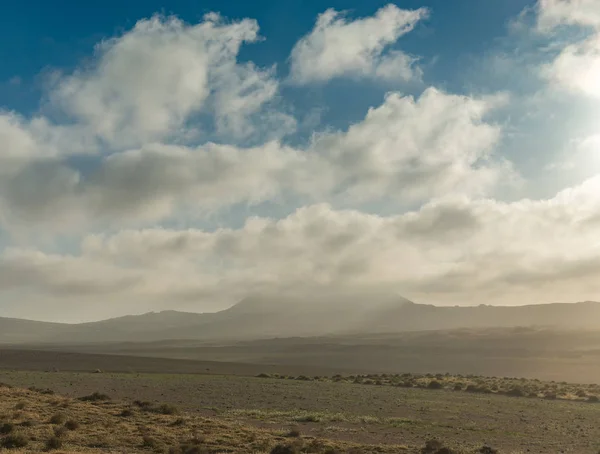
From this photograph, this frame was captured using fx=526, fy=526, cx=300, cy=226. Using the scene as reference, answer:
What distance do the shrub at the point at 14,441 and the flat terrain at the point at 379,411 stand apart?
403 inches

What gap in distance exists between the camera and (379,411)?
33.3 metres

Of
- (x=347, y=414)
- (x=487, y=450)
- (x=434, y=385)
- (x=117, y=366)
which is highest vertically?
(x=487, y=450)

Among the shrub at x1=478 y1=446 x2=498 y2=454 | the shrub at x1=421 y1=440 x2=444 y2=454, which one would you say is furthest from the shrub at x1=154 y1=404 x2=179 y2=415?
the shrub at x1=478 y1=446 x2=498 y2=454

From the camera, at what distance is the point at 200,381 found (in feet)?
173

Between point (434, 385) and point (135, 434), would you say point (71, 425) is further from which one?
point (434, 385)

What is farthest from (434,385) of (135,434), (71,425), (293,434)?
(71,425)

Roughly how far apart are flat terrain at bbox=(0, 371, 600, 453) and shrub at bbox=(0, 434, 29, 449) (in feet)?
33.6

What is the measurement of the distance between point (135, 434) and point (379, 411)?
16239mm

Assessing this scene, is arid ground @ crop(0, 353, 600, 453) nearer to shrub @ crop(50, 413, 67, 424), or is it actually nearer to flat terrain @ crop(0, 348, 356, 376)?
shrub @ crop(50, 413, 67, 424)

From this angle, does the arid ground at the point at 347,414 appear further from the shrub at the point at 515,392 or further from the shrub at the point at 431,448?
the shrub at the point at 431,448

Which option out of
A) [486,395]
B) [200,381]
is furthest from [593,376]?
[200,381]

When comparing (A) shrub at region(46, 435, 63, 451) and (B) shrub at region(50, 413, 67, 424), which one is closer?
(A) shrub at region(46, 435, 63, 451)

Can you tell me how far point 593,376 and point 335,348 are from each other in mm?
61981

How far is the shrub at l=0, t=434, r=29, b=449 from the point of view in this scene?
62.9ft
